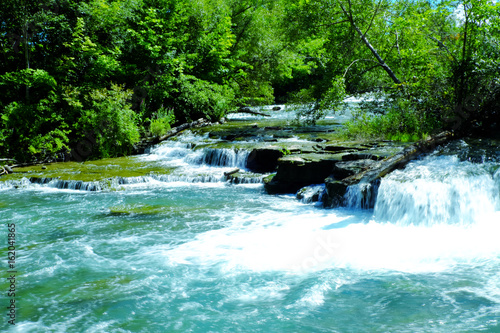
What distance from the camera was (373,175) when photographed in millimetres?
8734

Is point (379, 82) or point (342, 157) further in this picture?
point (379, 82)

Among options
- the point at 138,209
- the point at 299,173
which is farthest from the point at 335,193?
the point at 138,209

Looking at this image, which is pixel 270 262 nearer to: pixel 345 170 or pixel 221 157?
pixel 345 170

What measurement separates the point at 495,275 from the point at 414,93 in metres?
8.40

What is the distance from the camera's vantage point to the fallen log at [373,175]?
8665 millimetres

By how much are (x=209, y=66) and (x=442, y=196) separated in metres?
17.9

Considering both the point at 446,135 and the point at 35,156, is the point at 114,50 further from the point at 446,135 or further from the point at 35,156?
the point at 446,135

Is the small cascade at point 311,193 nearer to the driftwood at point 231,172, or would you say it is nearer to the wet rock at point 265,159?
the wet rock at point 265,159

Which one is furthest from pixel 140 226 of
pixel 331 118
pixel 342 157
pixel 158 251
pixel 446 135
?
pixel 331 118

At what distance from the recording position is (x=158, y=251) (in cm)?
655

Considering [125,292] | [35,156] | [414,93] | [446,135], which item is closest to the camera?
[125,292]

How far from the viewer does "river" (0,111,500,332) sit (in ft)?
14.3

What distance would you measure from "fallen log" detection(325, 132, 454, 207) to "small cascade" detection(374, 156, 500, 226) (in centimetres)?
46

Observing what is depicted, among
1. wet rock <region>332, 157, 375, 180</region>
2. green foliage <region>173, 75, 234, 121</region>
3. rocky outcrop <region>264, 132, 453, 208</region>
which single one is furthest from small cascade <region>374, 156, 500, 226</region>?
green foliage <region>173, 75, 234, 121</region>
